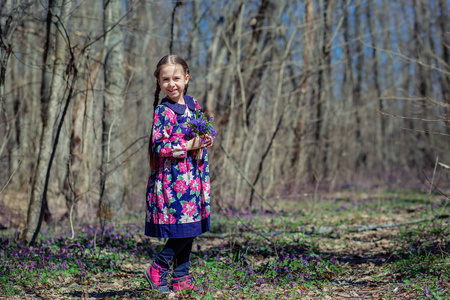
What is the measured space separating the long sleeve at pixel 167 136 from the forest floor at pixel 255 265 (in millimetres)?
1192

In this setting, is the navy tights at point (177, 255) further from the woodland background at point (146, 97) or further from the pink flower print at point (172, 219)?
the woodland background at point (146, 97)

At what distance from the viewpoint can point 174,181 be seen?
3.43 meters

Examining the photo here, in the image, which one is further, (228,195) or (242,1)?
(228,195)

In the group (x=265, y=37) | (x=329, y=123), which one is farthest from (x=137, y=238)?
(x=329, y=123)

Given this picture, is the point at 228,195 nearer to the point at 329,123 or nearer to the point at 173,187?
the point at 173,187

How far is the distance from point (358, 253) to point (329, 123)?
38.1 ft

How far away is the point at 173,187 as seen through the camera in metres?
3.43

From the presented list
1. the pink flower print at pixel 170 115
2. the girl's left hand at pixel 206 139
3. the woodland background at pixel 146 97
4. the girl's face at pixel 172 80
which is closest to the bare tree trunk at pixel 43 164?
the woodland background at pixel 146 97

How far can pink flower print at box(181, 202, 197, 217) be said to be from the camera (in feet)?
11.2

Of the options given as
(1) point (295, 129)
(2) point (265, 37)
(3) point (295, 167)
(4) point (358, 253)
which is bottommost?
(4) point (358, 253)

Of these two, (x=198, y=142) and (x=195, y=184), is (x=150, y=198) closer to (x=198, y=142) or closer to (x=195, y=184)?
(x=195, y=184)

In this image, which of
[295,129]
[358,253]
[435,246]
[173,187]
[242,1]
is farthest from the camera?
[295,129]

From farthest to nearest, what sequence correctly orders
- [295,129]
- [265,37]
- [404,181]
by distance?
[404,181] → [295,129] → [265,37]

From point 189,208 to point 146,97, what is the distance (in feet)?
31.5
